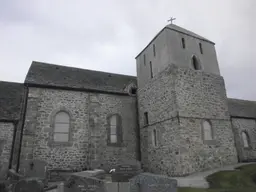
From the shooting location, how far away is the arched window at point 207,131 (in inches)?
539

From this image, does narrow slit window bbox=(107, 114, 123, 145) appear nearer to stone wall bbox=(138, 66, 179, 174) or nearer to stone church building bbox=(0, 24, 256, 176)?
stone church building bbox=(0, 24, 256, 176)

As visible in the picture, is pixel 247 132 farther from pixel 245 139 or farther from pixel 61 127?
pixel 61 127

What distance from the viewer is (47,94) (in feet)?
48.7

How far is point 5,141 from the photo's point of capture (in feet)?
43.4

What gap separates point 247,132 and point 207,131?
28.0 ft

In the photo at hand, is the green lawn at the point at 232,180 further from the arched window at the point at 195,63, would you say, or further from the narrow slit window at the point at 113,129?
the arched window at the point at 195,63

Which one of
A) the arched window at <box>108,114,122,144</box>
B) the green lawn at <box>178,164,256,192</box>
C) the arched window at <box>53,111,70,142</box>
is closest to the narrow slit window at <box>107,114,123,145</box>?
the arched window at <box>108,114,122,144</box>

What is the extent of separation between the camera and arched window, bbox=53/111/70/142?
14336 mm

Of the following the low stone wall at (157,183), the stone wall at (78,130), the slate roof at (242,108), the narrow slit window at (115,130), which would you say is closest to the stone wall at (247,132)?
the slate roof at (242,108)

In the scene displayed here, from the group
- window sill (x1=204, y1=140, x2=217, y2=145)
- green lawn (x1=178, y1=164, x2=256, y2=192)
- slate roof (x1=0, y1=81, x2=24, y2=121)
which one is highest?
slate roof (x1=0, y1=81, x2=24, y2=121)

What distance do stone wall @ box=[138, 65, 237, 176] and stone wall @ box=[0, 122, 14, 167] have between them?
32.5ft

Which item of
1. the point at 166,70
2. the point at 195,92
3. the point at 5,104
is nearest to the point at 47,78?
the point at 5,104

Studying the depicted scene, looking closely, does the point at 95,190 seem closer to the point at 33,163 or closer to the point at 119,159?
the point at 33,163

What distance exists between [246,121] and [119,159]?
45.2ft
